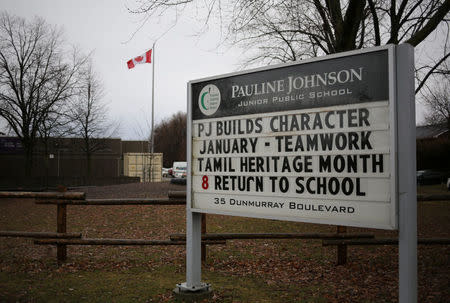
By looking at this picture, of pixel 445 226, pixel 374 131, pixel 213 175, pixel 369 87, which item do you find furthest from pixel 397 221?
pixel 445 226

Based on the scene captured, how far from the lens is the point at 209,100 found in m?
4.54

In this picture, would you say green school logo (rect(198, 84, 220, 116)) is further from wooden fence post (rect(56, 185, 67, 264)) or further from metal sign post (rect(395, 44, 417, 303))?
wooden fence post (rect(56, 185, 67, 264))

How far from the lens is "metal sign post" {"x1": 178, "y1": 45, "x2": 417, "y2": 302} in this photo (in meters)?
3.06

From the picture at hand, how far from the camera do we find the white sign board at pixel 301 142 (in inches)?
126

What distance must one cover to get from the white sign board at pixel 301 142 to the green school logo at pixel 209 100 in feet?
0.04

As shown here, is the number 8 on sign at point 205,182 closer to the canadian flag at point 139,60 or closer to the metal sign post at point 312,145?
the metal sign post at point 312,145

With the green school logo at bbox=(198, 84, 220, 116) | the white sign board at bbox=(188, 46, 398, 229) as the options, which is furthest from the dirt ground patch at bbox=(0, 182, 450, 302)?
the green school logo at bbox=(198, 84, 220, 116)

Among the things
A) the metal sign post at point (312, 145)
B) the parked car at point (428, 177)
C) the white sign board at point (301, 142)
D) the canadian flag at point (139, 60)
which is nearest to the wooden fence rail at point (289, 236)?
the metal sign post at point (312, 145)

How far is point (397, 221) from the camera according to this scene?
9.98 feet

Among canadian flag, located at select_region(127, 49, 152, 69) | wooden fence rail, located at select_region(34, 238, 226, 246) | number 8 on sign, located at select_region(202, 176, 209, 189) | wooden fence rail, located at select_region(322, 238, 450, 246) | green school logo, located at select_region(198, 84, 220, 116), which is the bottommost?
wooden fence rail, located at select_region(34, 238, 226, 246)

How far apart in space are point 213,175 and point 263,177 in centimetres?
70

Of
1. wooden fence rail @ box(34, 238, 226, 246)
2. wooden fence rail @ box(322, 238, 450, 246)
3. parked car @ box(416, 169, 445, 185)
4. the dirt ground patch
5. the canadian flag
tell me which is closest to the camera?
the dirt ground patch

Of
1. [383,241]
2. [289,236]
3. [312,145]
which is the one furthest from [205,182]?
[383,241]

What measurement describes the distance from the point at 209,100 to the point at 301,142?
1.40m
